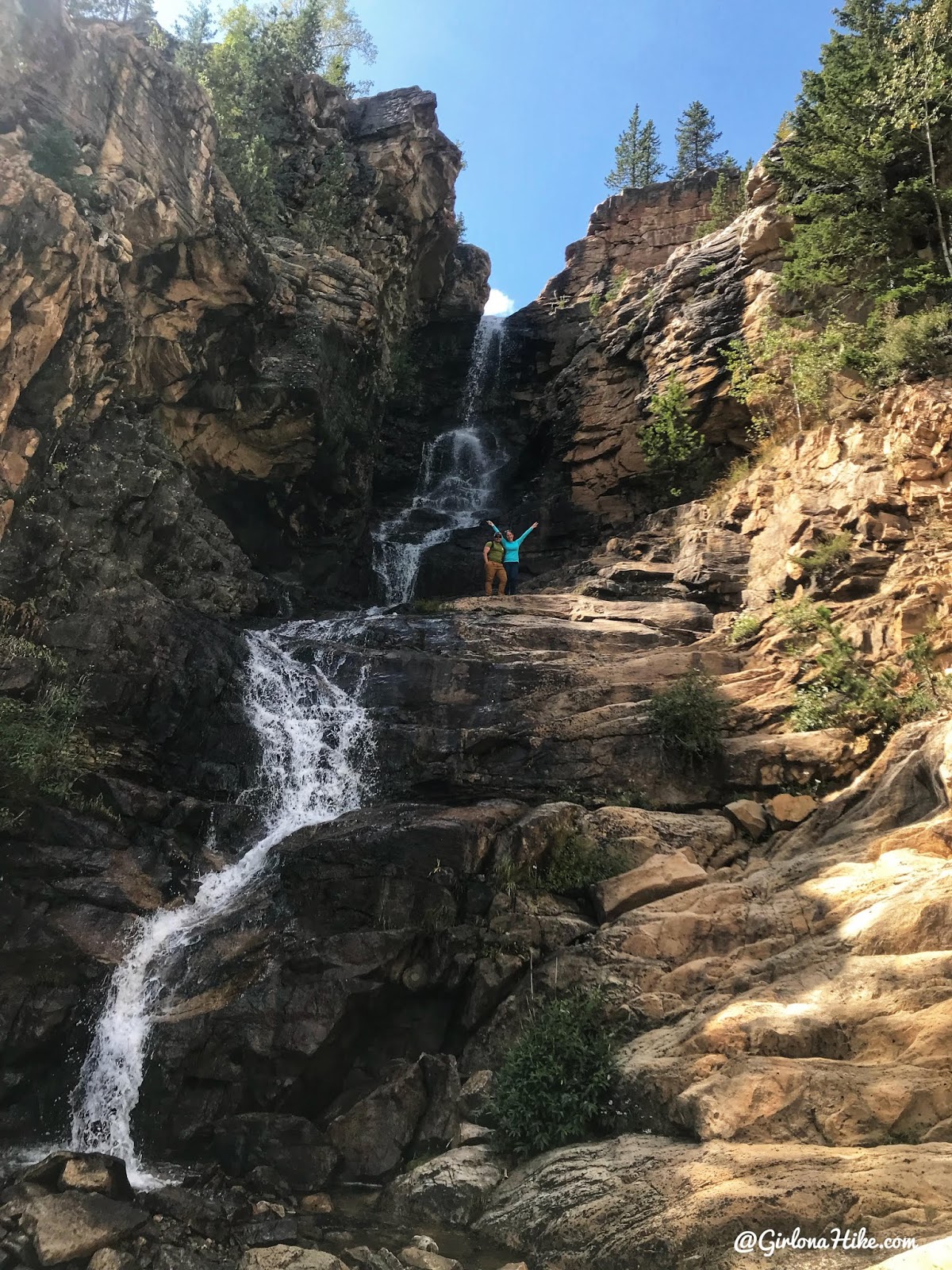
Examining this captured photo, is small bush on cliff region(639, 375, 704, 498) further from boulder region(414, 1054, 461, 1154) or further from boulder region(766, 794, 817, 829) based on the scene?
boulder region(414, 1054, 461, 1154)

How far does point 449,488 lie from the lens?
3053 cm

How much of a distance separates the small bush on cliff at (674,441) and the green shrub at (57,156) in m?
15.0

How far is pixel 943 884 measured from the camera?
7.09 m

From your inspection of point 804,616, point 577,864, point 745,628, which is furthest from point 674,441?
point 577,864

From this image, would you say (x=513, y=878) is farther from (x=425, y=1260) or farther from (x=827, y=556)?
Result: (x=827, y=556)

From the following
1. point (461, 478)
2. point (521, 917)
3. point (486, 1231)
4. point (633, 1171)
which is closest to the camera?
point (633, 1171)

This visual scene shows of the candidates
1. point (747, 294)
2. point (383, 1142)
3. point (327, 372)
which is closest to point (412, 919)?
point (383, 1142)

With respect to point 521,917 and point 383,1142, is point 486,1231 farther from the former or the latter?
point 521,917

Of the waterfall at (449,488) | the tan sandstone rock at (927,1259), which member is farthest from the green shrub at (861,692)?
the waterfall at (449,488)

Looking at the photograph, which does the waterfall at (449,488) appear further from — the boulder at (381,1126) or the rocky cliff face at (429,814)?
the boulder at (381,1126)

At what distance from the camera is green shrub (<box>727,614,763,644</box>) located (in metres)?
14.7

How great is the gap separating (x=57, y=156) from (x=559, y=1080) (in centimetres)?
1698

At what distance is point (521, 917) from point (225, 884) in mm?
4587

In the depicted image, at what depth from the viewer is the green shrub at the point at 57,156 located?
47.2 feet
